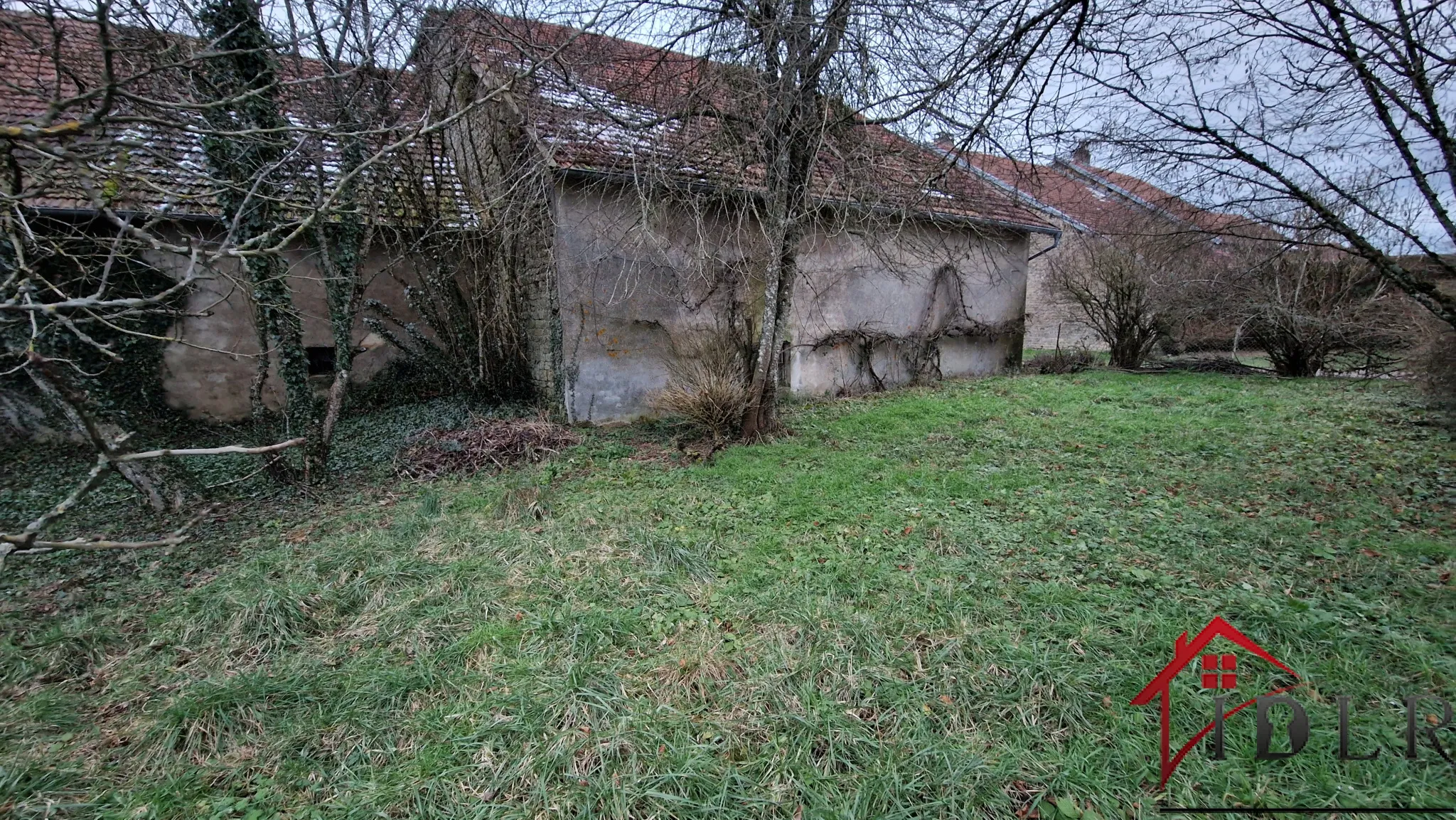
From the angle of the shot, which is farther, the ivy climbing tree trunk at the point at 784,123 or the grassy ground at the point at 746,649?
the ivy climbing tree trunk at the point at 784,123

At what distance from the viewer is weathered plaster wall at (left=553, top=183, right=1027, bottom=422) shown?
695 cm

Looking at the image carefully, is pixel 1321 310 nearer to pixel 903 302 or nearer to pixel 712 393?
pixel 903 302

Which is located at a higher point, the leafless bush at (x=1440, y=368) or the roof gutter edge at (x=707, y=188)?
the roof gutter edge at (x=707, y=188)

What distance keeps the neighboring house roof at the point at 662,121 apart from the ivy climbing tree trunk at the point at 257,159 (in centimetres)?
172

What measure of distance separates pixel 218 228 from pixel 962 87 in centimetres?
810

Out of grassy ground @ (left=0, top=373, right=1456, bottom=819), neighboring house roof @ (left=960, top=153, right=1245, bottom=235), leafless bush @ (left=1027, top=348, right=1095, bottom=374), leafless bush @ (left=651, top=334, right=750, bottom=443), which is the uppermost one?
neighboring house roof @ (left=960, top=153, right=1245, bottom=235)

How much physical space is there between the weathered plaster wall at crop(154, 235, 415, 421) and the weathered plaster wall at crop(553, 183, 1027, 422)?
2.41 metres

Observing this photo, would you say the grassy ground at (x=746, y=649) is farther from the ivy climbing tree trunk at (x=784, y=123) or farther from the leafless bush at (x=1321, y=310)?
the leafless bush at (x=1321, y=310)

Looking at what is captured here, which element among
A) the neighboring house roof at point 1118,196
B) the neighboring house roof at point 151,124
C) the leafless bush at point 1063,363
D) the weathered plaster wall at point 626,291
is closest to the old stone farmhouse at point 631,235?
the weathered plaster wall at point 626,291

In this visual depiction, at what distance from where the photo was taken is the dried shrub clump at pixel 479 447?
577 centimetres

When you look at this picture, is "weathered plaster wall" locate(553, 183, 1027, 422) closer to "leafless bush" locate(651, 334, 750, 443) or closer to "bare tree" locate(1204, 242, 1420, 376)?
"leafless bush" locate(651, 334, 750, 443)

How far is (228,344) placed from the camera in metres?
7.37

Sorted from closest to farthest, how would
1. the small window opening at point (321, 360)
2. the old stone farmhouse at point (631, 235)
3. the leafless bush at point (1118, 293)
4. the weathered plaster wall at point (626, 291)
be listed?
the old stone farmhouse at point (631, 235), the weathered plaster wall at point (626, 291), the small window opening at point (321, 360), the leafless bush at point (1118, 293)

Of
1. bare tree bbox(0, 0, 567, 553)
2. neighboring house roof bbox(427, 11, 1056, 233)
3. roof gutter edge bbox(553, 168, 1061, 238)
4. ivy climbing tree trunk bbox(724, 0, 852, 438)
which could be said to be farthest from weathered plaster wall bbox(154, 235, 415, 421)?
ivy climbing tree trunk bbox(724, 0, 852, 438)
